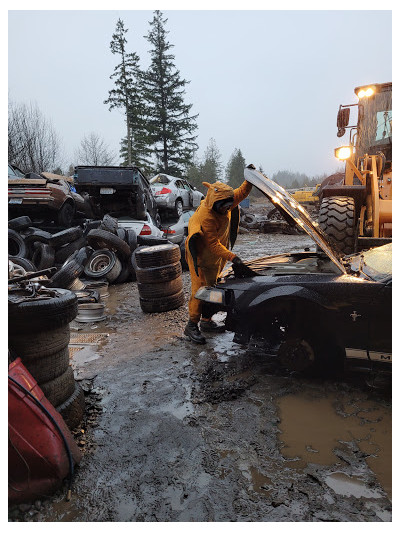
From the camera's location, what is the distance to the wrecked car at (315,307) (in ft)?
9.16

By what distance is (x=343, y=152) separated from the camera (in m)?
6.18

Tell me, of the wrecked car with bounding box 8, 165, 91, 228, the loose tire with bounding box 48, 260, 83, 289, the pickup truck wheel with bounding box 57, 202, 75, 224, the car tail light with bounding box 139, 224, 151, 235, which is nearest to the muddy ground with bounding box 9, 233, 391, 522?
the loose tire with bounding box 48, 260, 83, 289

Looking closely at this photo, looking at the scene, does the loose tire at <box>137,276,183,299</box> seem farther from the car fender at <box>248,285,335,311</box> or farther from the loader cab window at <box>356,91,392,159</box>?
the loader cab window at <box>356,91,392,159</box>

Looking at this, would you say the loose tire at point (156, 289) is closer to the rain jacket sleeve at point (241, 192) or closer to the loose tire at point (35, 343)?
the rain jacket sleeve at point (241, 192)

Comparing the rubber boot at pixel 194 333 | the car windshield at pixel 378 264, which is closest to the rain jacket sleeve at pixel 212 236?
the rubber boot at pixel 194 333

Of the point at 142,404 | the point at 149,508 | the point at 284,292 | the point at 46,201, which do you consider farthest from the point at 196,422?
the point at 46,201

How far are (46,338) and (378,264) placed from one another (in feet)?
8.95

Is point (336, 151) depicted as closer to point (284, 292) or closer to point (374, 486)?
point (284, 292)

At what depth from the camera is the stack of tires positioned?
17.8 feet

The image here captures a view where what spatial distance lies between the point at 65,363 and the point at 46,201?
6.87 meters

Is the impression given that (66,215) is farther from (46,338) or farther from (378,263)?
(378,263)

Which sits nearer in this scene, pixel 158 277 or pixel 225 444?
pixel 225 444

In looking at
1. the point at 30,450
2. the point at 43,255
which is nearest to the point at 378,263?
the point at 30,450

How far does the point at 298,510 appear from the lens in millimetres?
1888
